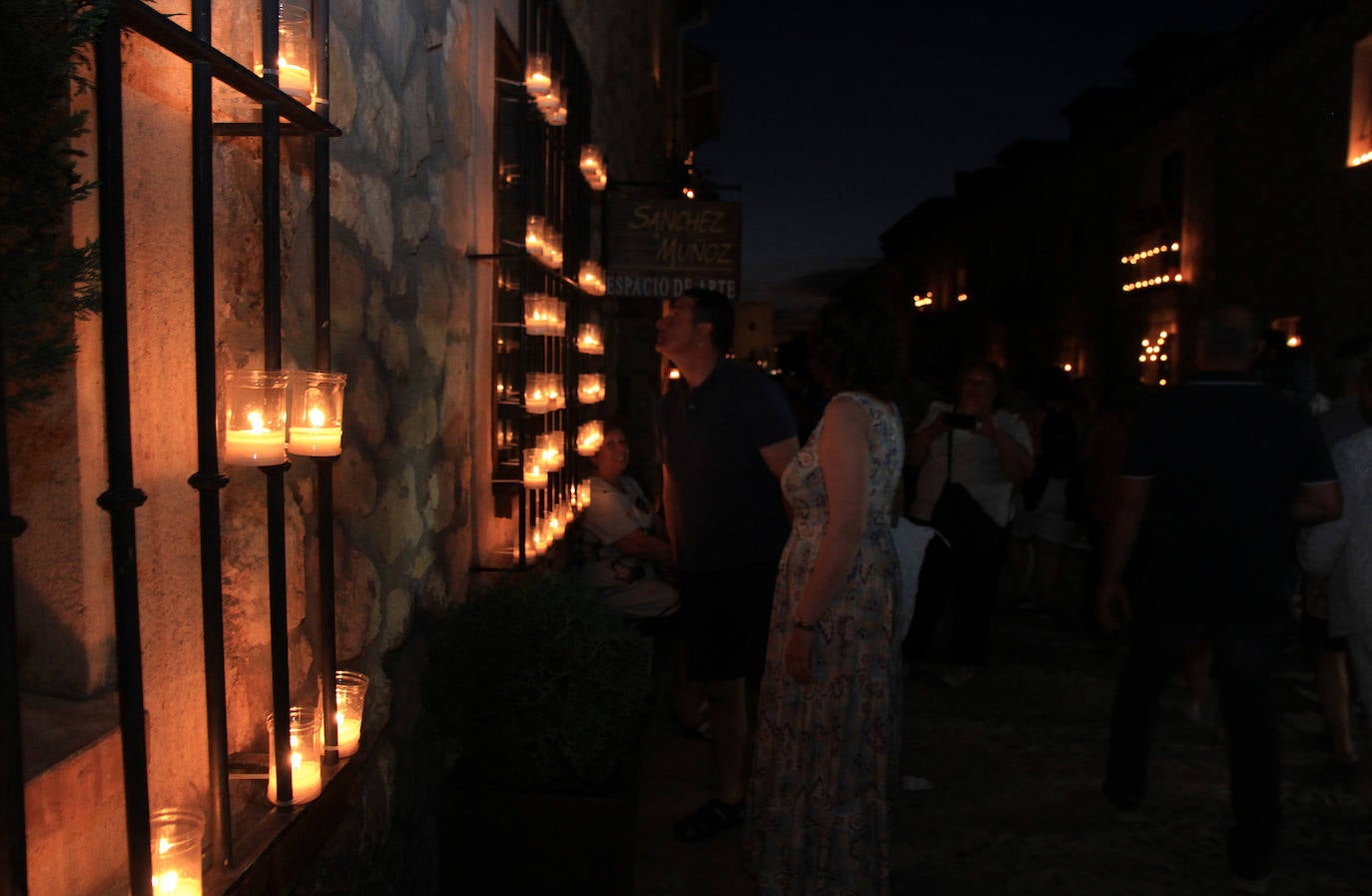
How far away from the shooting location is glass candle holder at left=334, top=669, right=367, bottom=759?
2.18m

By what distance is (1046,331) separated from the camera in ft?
72.5

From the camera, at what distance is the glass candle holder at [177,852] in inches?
60.7

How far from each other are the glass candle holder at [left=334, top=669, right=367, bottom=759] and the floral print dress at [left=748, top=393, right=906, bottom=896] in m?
1.40

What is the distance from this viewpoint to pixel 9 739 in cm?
117

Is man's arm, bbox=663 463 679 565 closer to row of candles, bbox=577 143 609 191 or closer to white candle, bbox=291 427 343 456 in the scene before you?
white candle, bbox=291 427 343 456

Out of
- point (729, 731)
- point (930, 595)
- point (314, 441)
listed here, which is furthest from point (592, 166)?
point (314, 441)

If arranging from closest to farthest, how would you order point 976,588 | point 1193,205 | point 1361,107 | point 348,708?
point 348,708 < point 976,588 < point 1361,107 < point 1193,205

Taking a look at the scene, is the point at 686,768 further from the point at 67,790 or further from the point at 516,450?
the point at 67,790

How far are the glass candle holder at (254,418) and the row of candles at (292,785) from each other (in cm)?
57

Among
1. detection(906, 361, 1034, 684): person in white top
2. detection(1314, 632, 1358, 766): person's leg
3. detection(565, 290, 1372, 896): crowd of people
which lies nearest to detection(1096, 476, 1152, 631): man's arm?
detection(565, 290, 1372, 896): crowd of people

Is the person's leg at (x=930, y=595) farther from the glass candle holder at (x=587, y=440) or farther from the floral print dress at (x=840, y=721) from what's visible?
the floral print dress at (x=840, y=721)

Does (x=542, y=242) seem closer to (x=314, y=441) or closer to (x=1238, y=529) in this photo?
(x=314, y=441)

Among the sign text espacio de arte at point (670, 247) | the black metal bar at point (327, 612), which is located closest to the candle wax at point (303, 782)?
the black metal bar at point (327, 612)

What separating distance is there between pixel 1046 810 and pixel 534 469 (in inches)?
103
